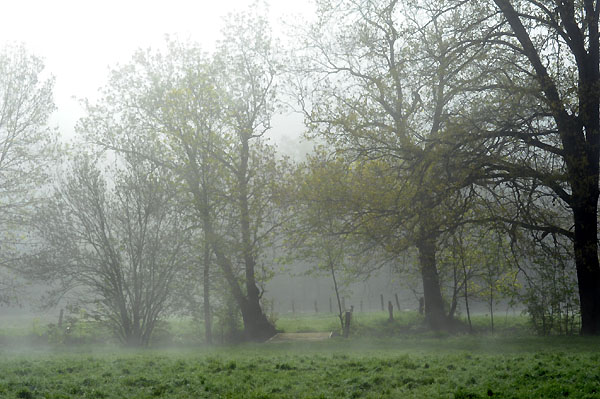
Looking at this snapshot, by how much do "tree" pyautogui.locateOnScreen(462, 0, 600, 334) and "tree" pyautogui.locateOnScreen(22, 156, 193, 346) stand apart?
13020mm

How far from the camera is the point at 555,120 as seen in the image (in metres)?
15.6

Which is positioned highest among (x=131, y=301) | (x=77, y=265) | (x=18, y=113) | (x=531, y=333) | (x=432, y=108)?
(x=18, y=113)

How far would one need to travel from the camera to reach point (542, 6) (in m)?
15.1

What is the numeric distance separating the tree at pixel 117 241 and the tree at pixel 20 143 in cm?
555

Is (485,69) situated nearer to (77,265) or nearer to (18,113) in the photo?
(77,265)

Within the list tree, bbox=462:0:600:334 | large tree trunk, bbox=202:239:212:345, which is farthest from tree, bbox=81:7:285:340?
tree, bbox=462:0:600:334

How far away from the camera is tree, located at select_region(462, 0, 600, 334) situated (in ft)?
46.9

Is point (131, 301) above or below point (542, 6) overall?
below

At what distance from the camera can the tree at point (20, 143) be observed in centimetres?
2600

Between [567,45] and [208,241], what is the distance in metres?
15.0

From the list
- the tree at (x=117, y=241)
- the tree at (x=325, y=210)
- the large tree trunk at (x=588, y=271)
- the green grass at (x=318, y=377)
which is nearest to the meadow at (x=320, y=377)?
the green grass at (x=318, y=377)

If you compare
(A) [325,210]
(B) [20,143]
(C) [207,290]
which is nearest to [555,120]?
(A) [325,210]

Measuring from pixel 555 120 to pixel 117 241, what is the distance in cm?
1685

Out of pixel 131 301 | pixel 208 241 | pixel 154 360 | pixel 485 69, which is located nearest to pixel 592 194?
pixel 485 69
